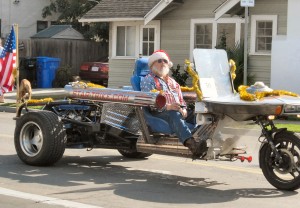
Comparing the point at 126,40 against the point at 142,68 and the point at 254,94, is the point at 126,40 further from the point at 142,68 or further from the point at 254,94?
the point at 254,94

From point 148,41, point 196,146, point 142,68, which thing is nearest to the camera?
point 196,146

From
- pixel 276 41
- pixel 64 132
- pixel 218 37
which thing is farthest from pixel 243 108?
pixel 218 37

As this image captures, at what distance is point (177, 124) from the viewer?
8.29 metres

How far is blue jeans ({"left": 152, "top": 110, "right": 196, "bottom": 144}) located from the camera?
8.19 metres

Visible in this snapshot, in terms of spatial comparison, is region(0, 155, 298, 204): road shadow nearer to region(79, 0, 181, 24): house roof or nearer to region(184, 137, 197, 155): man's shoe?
region(184, 137, 197, 155): man's shoe

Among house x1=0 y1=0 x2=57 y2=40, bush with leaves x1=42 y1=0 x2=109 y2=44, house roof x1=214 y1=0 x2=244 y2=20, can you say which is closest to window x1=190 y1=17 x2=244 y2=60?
house roof x1=214 y1=0 x2=244 y2=20

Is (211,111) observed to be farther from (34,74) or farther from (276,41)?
(34,74)

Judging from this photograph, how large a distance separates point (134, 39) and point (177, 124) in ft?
55.8

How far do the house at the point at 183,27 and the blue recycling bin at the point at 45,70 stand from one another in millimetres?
4506

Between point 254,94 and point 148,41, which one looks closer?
point 254,94

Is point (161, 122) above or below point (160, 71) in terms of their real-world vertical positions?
below

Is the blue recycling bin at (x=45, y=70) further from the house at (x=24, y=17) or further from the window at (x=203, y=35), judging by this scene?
the house at (x=24, y=17)

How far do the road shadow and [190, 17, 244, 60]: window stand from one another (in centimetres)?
1290

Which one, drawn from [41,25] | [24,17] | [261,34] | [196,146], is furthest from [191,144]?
[41,25]
